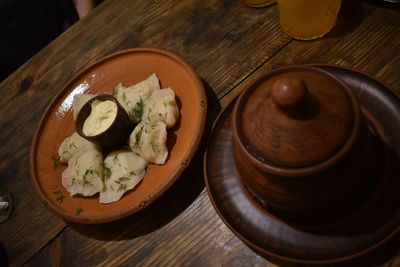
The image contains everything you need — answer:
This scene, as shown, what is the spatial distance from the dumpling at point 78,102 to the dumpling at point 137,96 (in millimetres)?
128

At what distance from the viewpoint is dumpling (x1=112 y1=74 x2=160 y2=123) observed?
1.28 metres

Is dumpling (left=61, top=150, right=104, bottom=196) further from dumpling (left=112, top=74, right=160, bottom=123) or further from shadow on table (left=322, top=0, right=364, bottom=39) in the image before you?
shadow on table (left=322, top=0, right=364, bottom=39)

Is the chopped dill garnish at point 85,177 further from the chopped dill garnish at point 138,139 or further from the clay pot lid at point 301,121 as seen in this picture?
the clay pot lid at point 301,121

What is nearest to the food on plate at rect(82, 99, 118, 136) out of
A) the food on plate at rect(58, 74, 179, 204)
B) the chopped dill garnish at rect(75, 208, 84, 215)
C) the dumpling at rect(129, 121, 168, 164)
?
the food on plate at rect(58, 74, 179, 204)

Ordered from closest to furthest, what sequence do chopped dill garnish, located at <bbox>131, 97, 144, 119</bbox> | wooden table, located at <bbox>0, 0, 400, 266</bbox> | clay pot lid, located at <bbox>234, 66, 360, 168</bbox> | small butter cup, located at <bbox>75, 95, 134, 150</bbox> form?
clay pot lid, located at <bbox>234, 66, 360, 168</bbox> → wooden table, located at <bbox>0, 0, 400, 266</bbox> → small butter cup, located at <bbox>75, 95, 134, 150</bbox> → chopped dill garnish, located at <bbox>131, 97, 144, 119</bbox>

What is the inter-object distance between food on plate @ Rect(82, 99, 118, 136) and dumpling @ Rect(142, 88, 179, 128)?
0.36 ft

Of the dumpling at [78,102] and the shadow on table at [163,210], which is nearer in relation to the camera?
the shadow on table at [163,210]

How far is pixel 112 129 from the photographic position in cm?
116

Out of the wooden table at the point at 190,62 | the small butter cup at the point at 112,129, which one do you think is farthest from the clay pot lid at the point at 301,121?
the small butter cup at the point at 112,129

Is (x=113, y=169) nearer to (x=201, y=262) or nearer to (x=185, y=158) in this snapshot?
(x=185, y=158)

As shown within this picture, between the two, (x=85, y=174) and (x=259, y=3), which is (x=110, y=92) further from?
(x=259, y=3)

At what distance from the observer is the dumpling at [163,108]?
1173mm

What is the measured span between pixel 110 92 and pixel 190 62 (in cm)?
32

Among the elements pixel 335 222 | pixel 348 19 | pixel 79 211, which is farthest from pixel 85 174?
pixel 348 19
